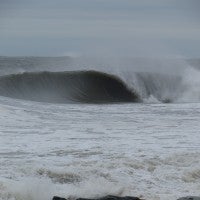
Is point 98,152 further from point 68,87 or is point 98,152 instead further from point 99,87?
point 99,87

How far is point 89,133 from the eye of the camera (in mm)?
12328

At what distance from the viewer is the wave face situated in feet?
76.0

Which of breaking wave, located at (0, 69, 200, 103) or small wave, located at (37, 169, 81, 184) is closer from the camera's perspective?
small wave, located at (37, 169, 81, 184)

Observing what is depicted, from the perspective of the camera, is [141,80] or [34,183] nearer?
[34,183]

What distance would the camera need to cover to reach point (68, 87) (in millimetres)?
26531

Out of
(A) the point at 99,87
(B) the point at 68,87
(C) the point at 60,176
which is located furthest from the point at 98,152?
(A) the point at 99,87

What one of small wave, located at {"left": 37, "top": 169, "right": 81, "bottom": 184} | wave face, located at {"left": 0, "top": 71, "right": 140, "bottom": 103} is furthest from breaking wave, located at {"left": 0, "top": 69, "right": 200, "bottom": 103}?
small wave, located at {"left": 37, "top": 169, "right": 81, "bottom": 184}

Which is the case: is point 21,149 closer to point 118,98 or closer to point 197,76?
point 118,98

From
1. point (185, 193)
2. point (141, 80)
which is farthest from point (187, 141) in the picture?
point (141, 80)

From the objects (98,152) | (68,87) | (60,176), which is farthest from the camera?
(68,87)

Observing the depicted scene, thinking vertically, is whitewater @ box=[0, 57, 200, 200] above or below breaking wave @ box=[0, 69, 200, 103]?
below

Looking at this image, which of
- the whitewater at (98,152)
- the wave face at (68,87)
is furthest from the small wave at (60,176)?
the wave face at (68,87)

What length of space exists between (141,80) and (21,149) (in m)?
19.8

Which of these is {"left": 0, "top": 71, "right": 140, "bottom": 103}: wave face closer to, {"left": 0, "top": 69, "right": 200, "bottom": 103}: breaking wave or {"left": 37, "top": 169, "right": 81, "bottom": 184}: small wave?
{"left": 0, "top": 69, "right": 200, "bottom": 103}: breaking wave
